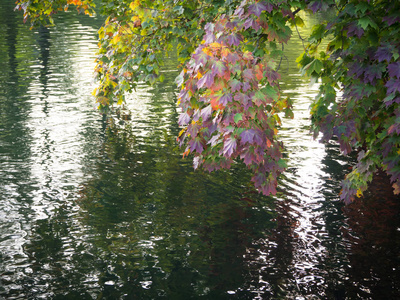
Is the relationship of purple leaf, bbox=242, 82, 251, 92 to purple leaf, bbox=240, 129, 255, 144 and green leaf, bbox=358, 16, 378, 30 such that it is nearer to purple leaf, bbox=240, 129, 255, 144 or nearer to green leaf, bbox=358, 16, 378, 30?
purple leaf, bbox=240, 129, 255, 144

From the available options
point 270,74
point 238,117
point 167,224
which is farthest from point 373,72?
point 167,224

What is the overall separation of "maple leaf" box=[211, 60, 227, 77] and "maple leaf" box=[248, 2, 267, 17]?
65 centimetres

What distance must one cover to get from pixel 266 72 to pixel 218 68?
38.8 inches

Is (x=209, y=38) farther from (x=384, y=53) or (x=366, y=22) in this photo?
(x=384, y=53)

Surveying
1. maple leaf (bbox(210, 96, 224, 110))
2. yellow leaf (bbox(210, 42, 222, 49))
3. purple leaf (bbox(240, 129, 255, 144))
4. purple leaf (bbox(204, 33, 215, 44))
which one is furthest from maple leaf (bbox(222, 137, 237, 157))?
purple leaf (bbox(204, 33, 215, 44))

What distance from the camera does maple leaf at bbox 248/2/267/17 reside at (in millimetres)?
5441

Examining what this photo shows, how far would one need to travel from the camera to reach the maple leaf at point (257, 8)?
5.44 meters

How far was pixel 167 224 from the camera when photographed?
35.3 ft

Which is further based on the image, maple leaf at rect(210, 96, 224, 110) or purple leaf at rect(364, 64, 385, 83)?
purple leaf at rect(364, 64, 385, 83)

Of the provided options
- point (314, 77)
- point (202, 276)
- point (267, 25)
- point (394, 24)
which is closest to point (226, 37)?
point (267, 25)

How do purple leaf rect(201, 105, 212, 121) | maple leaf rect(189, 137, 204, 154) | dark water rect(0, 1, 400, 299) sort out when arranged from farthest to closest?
dark water rect(0, 1, 400, 299)
maple leaf rect(189, 137, 204, 154)
purple leaf rect(201, 105, 212, 121)

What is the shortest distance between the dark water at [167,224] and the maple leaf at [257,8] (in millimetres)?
4649

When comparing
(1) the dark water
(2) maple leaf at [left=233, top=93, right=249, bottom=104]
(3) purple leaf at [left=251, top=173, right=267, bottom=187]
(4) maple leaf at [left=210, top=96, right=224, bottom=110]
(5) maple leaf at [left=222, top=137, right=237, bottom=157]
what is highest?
(2) maple leaf at [left=233, top=93, right=249, bottom=104]

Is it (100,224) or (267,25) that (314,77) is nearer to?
(267,25)
